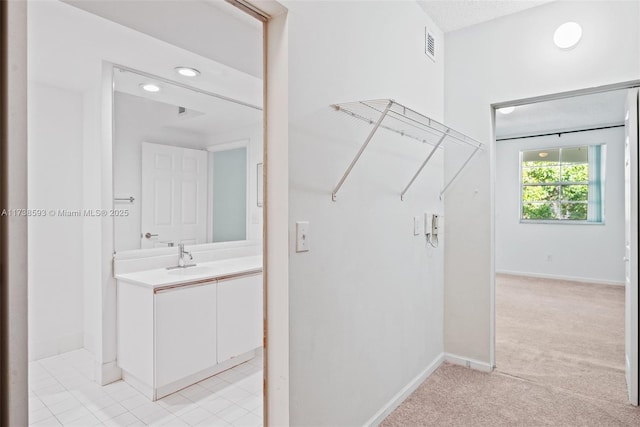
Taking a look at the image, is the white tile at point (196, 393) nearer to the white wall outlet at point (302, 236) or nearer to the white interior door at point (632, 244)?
the white wall outlet at point (302, 236)

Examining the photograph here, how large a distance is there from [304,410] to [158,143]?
185 centimetres

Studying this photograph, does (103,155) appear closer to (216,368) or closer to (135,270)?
(135,270)

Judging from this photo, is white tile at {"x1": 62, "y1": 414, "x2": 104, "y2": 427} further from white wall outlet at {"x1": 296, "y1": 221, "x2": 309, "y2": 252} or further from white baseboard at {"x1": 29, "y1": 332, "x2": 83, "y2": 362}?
white wall outlet at {"x1": 296, "y1": 221, "x2": 309, "y2": 252}

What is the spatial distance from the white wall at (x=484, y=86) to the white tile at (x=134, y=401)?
6.90 feet

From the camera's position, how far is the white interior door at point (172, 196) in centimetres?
242

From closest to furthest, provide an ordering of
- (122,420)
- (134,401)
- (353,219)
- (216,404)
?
(353,219) → (122,420) → (134,401) → (216,404)

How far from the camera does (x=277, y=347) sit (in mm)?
1464

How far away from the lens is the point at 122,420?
6.31 feet

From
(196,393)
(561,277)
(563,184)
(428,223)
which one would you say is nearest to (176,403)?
(196,393)

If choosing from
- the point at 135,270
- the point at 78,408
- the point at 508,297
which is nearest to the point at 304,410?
the point at 78,408

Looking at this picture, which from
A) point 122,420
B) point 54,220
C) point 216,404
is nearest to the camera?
point 54,220

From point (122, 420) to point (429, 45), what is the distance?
292 centimetres

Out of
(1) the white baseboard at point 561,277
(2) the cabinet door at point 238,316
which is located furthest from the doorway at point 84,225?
(1) the white baseboard at point 561,277

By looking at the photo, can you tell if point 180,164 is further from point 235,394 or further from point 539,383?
point 539,383
